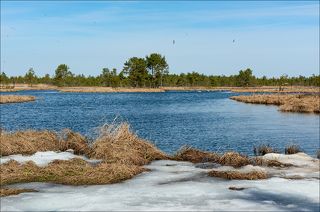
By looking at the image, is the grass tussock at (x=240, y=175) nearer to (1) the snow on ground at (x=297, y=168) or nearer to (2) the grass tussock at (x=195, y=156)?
(1) the snow on ground at (x=297, y=168)

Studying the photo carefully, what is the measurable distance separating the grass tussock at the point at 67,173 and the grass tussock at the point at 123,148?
7.11 ft

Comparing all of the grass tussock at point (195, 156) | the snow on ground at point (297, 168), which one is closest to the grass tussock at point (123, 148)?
the grass tussock at point (195, 156)

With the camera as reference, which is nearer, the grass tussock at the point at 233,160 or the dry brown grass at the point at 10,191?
the dry brown grass at the point at 10,191

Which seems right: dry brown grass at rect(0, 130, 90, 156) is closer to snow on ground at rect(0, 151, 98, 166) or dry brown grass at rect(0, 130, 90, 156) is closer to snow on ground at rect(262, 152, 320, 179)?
snow on ground at rect(0, 151, 98, 166)

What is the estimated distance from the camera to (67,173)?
18797 millimetres

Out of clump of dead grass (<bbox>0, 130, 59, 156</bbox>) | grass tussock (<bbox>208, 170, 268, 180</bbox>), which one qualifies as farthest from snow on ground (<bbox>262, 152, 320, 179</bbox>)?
clump of dead grass (<bbox>0, 130, 59, 156</bbox>)

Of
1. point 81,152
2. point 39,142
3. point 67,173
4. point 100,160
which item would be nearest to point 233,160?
point 100,160

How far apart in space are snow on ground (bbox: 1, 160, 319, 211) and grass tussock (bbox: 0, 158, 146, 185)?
0.69 metres

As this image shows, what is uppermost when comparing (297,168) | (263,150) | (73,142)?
(73,142)

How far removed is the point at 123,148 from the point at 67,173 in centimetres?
438

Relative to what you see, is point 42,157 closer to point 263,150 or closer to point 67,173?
point 67,173

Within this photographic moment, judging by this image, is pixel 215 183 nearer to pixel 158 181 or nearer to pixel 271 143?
pixel 158 181

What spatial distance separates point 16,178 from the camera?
58.9ft

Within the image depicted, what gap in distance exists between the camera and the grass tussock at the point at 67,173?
17.7m
